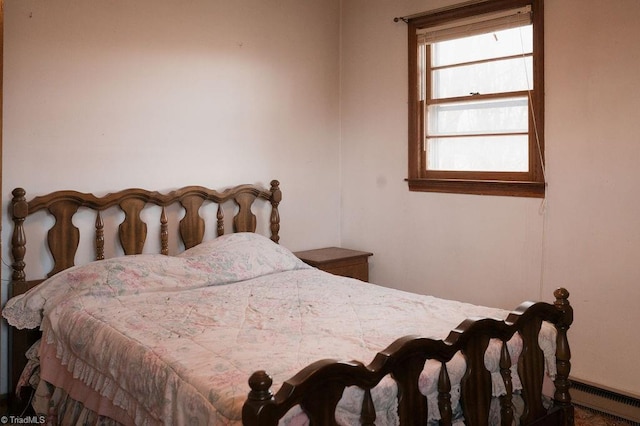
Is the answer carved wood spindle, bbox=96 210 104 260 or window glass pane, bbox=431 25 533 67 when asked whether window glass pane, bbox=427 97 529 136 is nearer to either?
window glass pane, bbox=431 25 533 67

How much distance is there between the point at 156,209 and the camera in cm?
350

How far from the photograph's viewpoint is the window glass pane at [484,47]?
11.4 feet

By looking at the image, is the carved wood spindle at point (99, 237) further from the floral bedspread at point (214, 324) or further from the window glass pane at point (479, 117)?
the window glass pane at point (479, 117)

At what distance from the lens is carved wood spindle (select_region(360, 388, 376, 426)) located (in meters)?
1.71

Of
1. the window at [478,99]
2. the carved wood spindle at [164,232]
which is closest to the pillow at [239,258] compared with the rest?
the carved wood spindle at [164,232]

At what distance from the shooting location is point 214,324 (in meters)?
2.48

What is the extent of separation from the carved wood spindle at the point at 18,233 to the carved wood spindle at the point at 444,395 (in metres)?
2.10

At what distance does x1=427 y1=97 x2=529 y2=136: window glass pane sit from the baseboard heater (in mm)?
1419

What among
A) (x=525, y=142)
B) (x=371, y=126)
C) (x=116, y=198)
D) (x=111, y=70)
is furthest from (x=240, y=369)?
(x=371, y=126)

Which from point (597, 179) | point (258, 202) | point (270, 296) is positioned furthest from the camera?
point (258, 202)

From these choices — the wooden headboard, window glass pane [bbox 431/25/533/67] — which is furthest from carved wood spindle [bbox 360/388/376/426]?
window glass pane [bbox 431/25/533/67]

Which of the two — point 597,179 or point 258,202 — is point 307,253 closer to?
point 258,202

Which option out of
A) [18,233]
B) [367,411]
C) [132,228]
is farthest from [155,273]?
[367,411]

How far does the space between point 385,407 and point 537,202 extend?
2003 mm
